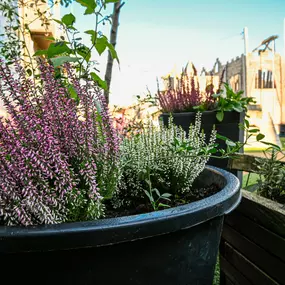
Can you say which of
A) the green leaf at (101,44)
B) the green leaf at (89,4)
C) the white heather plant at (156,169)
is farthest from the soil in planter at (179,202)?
the green leaf at (89,4)

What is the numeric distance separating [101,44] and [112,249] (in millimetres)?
681

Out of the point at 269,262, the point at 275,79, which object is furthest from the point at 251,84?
the point at 269,262

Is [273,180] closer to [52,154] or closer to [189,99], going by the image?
[52,154]

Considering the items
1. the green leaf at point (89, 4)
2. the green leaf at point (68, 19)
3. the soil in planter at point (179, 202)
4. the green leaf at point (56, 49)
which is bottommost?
the soil in planter at point (179, 202)

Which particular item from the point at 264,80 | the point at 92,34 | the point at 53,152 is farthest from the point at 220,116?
the point at 264,80

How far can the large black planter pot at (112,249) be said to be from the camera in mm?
696

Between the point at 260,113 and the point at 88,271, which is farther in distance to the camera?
the point at 260,113

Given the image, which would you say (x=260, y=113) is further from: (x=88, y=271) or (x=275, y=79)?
(x=88, y=271)

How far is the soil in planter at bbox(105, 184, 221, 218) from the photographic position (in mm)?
1072

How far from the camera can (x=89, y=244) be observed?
2.30 feet

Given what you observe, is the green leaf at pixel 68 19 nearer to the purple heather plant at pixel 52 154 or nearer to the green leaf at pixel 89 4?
the green leaf at pixel 89 4

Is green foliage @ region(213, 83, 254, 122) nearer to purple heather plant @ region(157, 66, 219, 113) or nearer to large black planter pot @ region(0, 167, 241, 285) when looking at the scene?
purple heather plant @ region(157, 66, 219, 113)

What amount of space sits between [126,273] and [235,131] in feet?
6.66

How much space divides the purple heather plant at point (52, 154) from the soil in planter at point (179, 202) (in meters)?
0.11
